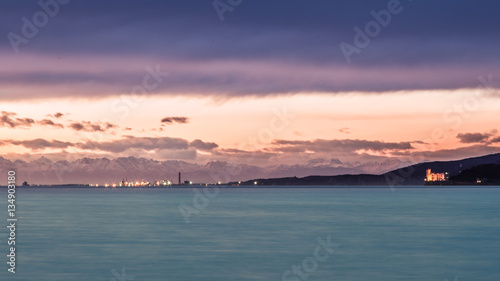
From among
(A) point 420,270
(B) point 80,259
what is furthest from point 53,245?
(A) point 420,270

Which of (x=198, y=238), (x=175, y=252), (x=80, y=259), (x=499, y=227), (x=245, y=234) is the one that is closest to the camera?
(x=80, y=259)

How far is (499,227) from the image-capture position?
66.2m

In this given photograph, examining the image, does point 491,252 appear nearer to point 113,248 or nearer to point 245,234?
point 245,234

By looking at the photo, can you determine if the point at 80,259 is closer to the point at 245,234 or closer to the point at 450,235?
the point at 245,234

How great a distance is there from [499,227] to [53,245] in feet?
139

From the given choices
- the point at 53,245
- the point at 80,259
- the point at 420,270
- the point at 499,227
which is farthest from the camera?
the point at 499,227

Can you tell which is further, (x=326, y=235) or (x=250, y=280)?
(x=326, y=235)

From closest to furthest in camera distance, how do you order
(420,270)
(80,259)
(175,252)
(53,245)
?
(420,270) < (80,259) < (175,252) < (53,245)

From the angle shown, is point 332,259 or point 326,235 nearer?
point 332,259

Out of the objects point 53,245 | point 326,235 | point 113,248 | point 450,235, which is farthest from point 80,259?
point 450,235

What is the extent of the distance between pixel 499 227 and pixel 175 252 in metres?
36.9

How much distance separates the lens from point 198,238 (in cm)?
5291

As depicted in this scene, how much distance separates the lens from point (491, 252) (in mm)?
45531

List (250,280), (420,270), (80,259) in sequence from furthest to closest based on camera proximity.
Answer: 1. (80,259)
2. (420,270)
3. (250,280)
